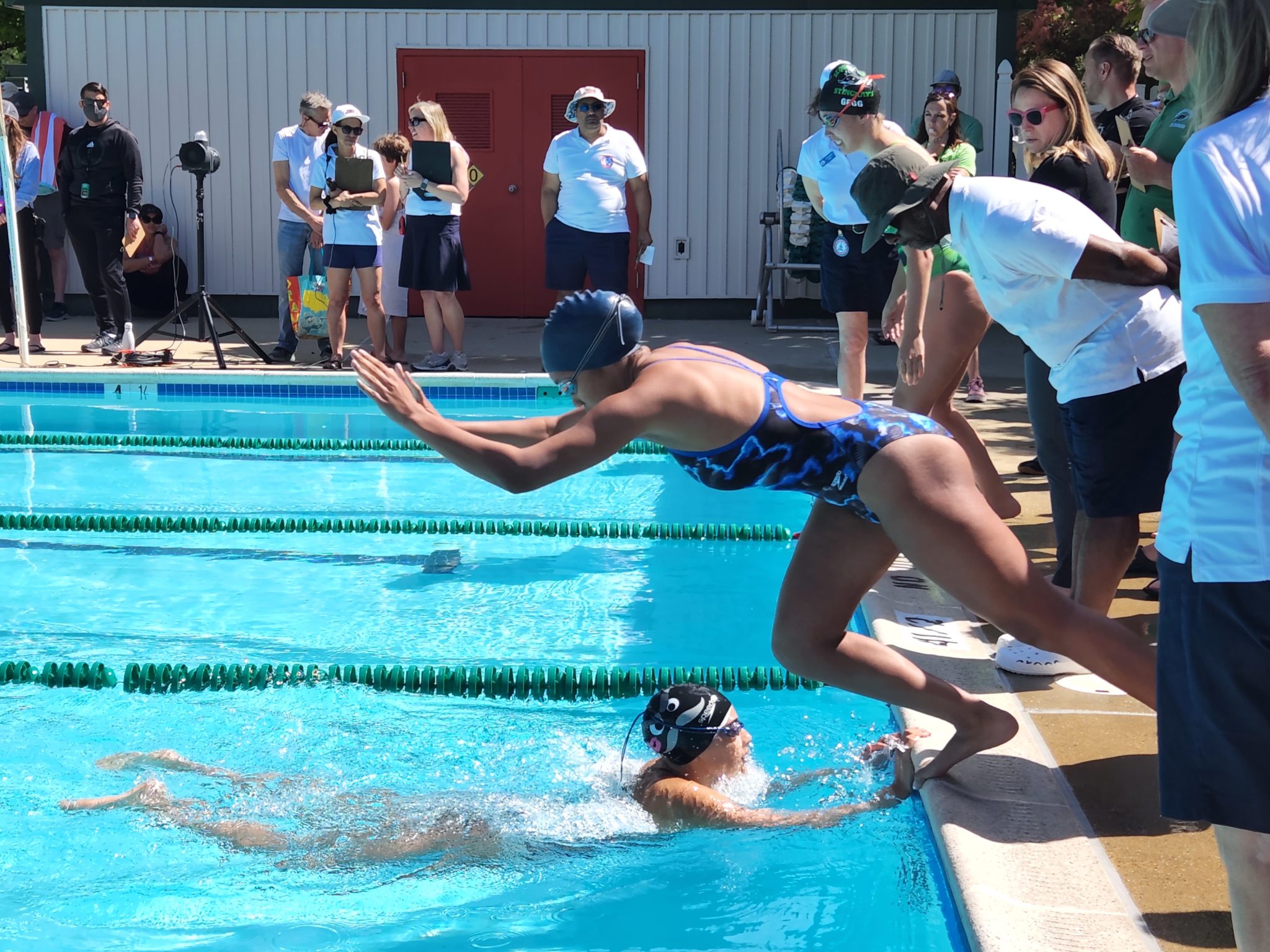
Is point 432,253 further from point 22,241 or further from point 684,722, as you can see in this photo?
point 684,722

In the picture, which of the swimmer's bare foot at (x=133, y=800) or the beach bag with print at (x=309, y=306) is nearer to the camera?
the swimmer's bare foot at (x=133, y=800)

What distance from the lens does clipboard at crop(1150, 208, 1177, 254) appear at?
12.5 feet

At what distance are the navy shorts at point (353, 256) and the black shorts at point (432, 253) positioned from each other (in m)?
0.23

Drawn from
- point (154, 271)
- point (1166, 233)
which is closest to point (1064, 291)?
point (1166, 233)

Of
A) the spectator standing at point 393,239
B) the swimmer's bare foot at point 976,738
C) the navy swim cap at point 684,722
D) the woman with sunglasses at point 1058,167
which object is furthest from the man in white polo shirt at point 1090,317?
the spectator standing at point 393,239

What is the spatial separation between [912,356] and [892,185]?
57.2 inches

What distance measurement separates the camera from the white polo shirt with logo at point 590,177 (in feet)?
32.6

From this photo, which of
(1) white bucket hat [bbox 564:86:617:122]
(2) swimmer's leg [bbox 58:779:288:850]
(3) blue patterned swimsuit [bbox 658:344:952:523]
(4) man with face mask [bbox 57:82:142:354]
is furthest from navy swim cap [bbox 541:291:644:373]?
(4) man with face mask [bbox 57:82:142:354]

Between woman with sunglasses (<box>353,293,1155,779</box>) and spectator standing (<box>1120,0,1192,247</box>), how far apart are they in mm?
1133

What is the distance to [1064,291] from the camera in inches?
137

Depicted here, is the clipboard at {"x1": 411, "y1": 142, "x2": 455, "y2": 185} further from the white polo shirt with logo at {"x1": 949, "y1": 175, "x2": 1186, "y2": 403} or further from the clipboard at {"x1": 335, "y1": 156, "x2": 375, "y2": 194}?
the white polo shirt with logo at {"x1": 949, "y1": 175, "x2": 1186, "y2": 403}

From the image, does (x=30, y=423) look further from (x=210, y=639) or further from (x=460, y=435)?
(x=460, y=435)

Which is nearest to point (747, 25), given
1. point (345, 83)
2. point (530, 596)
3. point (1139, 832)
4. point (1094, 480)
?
point (345, 83)

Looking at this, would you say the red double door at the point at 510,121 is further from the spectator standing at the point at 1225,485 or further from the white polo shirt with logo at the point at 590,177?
the spectator standing at the point at 1225,485
